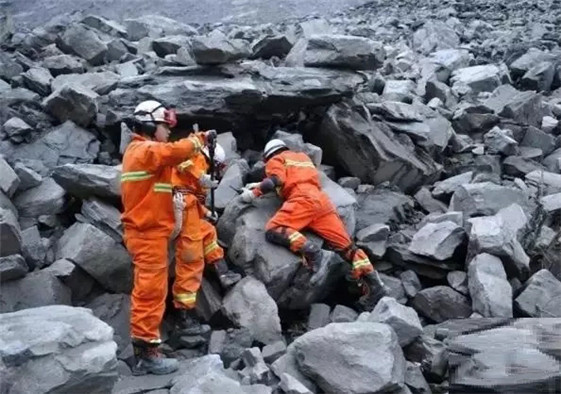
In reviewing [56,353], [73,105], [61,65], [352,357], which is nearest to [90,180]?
[73,105]

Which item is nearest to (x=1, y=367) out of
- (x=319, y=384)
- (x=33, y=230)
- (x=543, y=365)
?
(x=319, y=384)

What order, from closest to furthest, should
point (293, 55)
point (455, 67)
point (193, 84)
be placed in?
point (193, 84) < point (293, 55) < point (455, 67)

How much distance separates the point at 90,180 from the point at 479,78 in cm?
966

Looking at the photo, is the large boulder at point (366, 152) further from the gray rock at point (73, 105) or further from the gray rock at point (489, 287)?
the gray rock at point (73, 105)

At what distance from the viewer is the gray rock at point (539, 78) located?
556 inches

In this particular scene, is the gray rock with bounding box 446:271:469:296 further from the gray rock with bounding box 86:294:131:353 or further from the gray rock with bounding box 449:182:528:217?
the gray rock with bounding box 86:294:131:353

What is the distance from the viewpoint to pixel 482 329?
6027 mm

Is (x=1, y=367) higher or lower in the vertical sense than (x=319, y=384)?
higher

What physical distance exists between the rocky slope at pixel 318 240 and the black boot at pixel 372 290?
7.3 inches

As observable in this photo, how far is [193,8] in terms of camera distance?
29.5 meters

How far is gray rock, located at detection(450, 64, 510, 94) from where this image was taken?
13922 mm

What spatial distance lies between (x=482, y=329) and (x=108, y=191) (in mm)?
3841

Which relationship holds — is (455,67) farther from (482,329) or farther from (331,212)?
(482,329)

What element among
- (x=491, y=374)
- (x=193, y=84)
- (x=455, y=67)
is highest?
(x=193, y=84)
